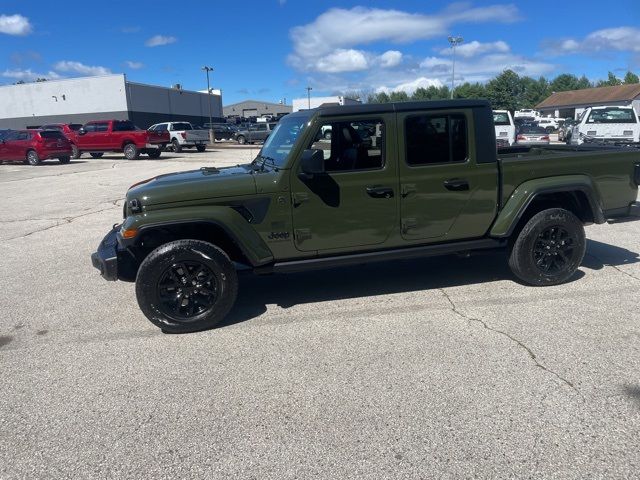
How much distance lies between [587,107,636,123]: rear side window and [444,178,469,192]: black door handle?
1566 centimetres

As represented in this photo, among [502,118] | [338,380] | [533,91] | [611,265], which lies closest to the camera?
[338,380]

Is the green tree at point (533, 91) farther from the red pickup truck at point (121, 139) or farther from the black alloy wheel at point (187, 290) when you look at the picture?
the black alloy wheel at point (187, 290)

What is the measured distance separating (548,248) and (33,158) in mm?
24072

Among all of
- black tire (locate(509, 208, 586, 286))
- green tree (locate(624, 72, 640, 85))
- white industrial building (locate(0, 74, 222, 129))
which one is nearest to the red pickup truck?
black tire (locate(509, 208, 586, 286))

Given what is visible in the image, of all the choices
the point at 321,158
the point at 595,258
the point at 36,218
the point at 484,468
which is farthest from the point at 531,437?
the point at 36,218

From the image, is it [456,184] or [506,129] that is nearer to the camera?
[456,184]

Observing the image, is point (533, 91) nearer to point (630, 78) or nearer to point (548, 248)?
point (630, 78)

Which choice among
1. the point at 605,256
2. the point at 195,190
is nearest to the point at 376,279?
the point at 195,190

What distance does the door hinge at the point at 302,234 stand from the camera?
4.34 meters

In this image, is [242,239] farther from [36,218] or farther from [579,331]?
[36,218]

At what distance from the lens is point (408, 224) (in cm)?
457

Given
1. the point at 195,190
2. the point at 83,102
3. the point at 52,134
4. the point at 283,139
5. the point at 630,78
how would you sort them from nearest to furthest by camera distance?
the point at 195,190 < the point at 283,139 < the point at 52,134 < the point at 83,102 < the point at 630,78

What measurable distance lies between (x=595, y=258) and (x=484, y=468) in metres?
4.50

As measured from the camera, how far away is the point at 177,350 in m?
3.91
